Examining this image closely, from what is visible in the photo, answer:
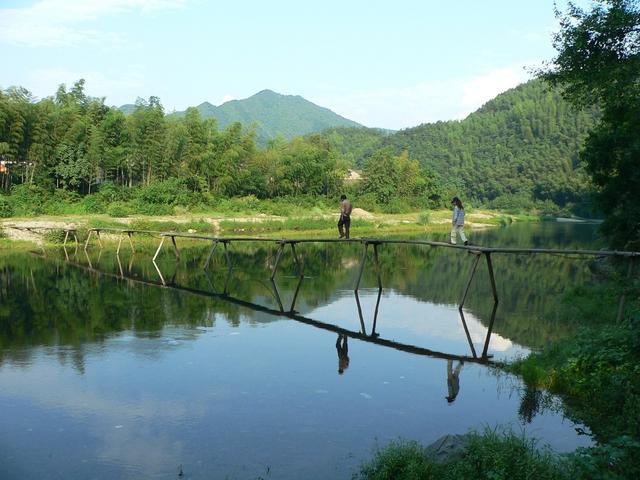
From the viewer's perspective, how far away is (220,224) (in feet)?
139

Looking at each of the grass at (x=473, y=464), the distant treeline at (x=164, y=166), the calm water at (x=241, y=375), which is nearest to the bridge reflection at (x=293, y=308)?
the calm water at (x=241, y=375)

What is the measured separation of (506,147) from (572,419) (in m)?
138

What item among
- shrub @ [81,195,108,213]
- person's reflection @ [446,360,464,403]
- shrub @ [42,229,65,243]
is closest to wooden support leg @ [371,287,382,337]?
person's reflection @ [446,360,464,403]

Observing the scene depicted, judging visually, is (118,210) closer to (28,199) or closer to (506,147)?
(28,199)

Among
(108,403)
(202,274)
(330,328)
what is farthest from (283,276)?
(108,403)

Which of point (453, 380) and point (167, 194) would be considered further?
point (167, 194)

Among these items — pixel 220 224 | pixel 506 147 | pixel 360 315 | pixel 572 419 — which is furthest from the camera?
pixel 506 147

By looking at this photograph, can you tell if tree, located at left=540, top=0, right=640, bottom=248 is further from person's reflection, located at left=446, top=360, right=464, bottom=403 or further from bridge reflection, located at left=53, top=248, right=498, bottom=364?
person's reflection, located at left=446, top=360, right=464, bottom=403

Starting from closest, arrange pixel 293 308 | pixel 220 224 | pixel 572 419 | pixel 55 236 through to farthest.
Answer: pixel 572 419 < pixel 293 308 < pixel 55 236 < pixel 220 224

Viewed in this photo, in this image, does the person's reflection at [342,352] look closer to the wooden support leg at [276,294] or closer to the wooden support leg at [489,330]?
the wooden support leg at [489,330]

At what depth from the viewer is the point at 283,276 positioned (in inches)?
949

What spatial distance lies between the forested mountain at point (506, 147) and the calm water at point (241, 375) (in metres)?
79.6

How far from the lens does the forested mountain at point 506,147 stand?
110 m

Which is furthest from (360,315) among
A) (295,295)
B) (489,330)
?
(489,330)
